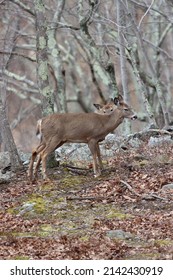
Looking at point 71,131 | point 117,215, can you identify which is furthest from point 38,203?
point 71,131

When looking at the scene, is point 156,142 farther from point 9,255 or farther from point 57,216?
point 9,255

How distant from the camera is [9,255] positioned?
10578 mm

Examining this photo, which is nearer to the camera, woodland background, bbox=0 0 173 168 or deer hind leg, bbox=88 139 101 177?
deer hind leg, bbox=88 139 101 177

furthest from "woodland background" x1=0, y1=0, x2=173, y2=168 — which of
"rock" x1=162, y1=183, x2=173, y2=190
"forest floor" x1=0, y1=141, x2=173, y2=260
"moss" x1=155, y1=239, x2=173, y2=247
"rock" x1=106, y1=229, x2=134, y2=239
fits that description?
"moss" x1=155, y1=239, x2=173, y2=247

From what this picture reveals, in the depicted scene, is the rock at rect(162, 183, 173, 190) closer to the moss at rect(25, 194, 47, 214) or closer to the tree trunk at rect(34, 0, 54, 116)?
the moss at rect(25, 194, 47, 214)

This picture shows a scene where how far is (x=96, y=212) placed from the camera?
12.8 m

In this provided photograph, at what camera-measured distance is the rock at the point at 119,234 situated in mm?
11180

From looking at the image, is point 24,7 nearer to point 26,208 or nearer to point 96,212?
point 26,208

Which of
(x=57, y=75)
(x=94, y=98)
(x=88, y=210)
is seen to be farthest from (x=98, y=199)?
(x=94, y=98)

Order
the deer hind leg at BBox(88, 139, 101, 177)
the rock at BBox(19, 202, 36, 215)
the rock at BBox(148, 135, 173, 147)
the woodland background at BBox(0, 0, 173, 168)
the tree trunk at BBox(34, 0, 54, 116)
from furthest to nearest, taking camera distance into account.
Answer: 1. the woodland background at BBox(0, 0, 173, 168)
2. the rock at BBox(148, 135, 173, 147)
3. the tree trunk at BBox(34, 0, 54, 116)
4. the deer hind leg at BBox(88, 139, 101, 177)
5. the rock at BBox(19, 202, 36, 215)

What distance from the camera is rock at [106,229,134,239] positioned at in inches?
440

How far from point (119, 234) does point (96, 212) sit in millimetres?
1567
